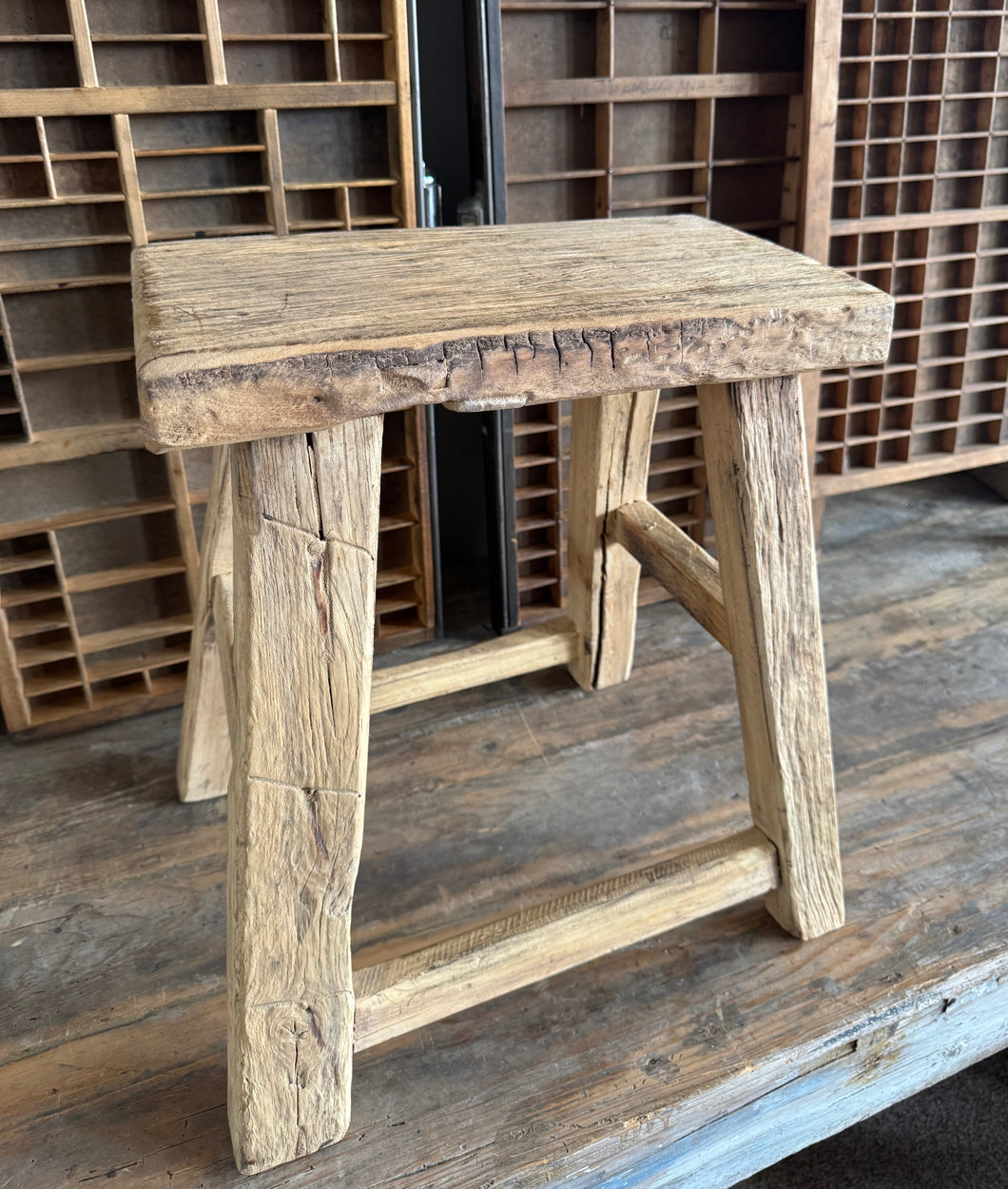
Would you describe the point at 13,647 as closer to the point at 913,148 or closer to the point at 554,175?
the point at 554,175

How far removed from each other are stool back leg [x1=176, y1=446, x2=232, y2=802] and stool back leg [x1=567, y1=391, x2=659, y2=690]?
0.50m

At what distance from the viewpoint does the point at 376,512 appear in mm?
829

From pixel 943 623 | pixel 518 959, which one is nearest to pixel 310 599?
pixel 518 959

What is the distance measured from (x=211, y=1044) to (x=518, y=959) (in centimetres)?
34

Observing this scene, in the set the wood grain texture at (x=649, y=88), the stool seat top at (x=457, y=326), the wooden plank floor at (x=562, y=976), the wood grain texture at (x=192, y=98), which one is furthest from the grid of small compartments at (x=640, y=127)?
the stool seat top at (x=457, y=326)

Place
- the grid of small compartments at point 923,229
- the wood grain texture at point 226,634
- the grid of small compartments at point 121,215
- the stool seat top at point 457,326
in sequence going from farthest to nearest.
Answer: the grid of small compartments at point 923,229 < the grid of small compartments at point 121,215 < the wood grain texture at point 226,634 < the stool seat top at point 457,326

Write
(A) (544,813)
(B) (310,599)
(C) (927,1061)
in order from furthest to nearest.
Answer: (A) (544,813) → (C) (927,1061) → (B) (310,599)

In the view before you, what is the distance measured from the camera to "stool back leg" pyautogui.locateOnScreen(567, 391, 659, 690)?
55.3 inches

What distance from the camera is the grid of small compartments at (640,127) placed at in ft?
4.90

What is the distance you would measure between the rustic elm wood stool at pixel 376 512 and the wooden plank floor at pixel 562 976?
0.27ft

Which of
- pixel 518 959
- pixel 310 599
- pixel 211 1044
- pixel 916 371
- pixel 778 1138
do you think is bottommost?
pixel 778 1138

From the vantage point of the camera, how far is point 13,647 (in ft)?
4.88

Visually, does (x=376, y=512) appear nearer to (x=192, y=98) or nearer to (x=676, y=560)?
(x=676, y=560)

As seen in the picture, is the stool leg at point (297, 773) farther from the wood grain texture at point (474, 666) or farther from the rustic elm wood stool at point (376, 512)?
the wood grain texture at point (474, 666)
